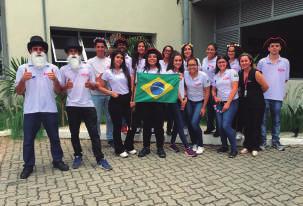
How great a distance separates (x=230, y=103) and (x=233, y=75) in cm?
46

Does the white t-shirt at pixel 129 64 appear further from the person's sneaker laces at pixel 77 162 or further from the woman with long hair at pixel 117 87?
the person's sneaker laces at pixel 77 162

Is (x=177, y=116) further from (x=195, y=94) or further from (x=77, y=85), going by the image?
(x=77, y=85)

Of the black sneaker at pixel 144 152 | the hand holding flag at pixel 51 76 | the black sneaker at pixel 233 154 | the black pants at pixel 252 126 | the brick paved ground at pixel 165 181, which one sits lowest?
the brick paved ground at pixel 165 181

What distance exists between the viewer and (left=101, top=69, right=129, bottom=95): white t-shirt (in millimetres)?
5480

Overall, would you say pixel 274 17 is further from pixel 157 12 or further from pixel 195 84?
pixel 195 84

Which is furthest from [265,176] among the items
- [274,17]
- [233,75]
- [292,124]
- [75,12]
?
[75,12]

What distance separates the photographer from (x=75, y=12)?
9.75 m

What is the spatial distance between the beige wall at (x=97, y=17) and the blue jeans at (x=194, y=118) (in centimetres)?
535

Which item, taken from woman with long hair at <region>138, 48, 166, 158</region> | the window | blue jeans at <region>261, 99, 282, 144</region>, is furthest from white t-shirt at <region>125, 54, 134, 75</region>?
the window

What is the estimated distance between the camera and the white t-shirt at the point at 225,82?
5.59m

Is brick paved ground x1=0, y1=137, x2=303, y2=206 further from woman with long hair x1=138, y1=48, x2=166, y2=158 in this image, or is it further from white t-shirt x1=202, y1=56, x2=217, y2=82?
white t-shirt x1=202, y1=56, x2=217, y2=82

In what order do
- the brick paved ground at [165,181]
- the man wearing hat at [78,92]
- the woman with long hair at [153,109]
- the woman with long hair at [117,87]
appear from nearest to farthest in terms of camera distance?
1. the brick paved ground at [165,181]
2. the man wearing hat at [78,92]
3. the woman with long hair at [117,87]
4. the woman with long hair at [153,109]

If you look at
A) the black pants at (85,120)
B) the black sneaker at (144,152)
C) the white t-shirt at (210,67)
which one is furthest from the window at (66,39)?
the black pants at (85,120)

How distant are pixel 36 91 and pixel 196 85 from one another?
2.58 meters
